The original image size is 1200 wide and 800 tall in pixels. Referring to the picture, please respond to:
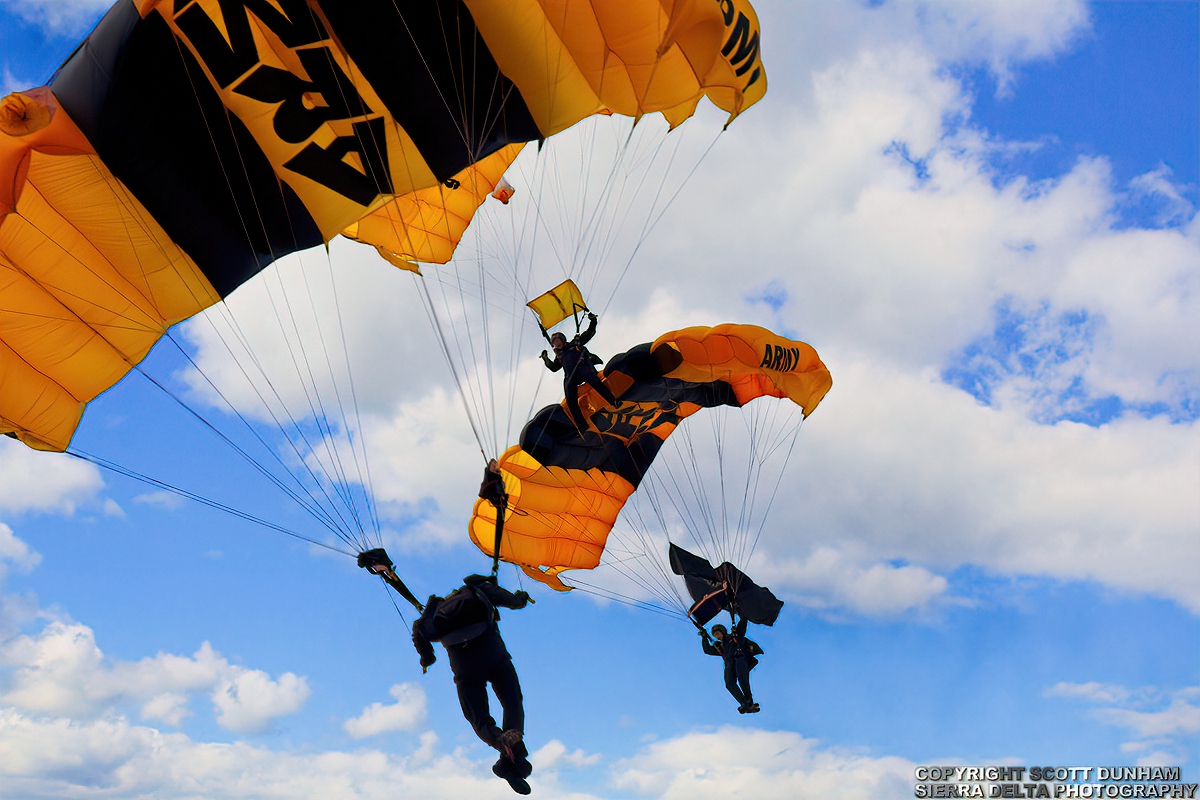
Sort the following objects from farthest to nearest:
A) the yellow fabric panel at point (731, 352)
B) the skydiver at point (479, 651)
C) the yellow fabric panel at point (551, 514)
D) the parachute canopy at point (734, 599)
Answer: the yellow fabric panel at point (551, 514), the parachute canopy at point (734, 599), the yellow fabric panel at point (731, 352), the skydiver at point (479, 651)

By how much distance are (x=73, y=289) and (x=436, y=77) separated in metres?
3.65

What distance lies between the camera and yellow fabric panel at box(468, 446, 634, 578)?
1181 centimetres

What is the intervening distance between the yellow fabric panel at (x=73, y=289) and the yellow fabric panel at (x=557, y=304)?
3.40 meters

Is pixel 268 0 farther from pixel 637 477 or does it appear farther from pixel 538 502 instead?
pixel 637 477

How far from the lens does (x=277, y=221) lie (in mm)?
8039

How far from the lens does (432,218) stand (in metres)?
10.2

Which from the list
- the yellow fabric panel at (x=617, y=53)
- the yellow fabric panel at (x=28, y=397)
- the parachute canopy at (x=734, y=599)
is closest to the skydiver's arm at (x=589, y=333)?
the yellow fabric panel at (x=617, y=53)

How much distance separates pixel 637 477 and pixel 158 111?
7.66 metres

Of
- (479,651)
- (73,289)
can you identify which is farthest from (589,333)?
(73,289)

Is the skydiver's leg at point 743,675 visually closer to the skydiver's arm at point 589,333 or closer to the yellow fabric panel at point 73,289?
the skydiver's arm at point 589,333

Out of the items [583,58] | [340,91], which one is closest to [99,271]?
[340,91]

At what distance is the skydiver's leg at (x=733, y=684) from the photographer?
10.7 m

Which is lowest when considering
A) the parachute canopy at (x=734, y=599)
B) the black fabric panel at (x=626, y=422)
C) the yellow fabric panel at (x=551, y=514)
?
the parachute canopy at (x=734, y=599)

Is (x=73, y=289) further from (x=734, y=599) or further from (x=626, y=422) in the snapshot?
(x=734, y=599)
